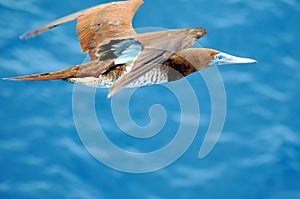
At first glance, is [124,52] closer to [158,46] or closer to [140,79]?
[140,79]

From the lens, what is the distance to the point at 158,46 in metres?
4.74

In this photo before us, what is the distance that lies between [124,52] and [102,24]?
0.56 metres

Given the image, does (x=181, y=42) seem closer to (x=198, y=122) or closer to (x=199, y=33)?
(x=199, y=33)

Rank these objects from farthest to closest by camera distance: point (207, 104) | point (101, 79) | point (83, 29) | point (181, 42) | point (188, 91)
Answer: point (207, 104)
point (188, 91)
point (83, 29)
point (101, 79)
point (181, 42)

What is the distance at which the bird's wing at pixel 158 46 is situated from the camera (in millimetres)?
4547

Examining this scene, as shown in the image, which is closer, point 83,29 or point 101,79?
point 101,79

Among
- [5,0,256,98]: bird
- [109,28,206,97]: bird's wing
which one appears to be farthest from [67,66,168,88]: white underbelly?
[109,28,206,97]: bird's wing

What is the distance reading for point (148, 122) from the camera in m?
7.63

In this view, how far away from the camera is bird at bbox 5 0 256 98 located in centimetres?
475

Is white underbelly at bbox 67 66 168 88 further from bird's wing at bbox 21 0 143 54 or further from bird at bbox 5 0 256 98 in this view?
bird's wing at bbox 21 0 143 54

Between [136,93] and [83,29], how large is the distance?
204 centimetres

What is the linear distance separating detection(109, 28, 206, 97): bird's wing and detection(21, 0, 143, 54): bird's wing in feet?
2.54

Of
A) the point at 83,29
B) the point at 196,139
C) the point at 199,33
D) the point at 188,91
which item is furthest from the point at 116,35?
the point at 196,139

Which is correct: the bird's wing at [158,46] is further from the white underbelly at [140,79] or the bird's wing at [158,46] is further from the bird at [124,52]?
the white underbelly at [140,79]
